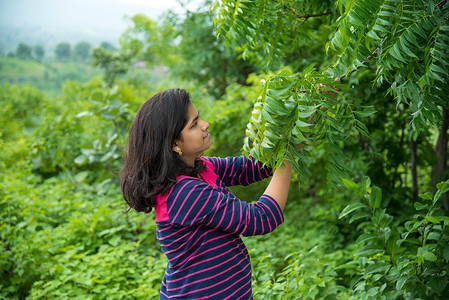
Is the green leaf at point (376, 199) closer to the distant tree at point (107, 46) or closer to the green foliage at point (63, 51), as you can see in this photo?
the green foliage at point (63, 51)

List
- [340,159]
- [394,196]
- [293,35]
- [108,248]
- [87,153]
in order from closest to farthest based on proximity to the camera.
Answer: [340,159]
[293,35]
[394,196]
[108,248]
[87,153]

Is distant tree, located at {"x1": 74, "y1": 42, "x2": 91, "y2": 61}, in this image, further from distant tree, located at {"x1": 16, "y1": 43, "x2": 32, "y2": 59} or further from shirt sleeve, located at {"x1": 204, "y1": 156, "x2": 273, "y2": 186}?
shirt sleeve, located at {"x1": 204, "y1": 156, "x2": 273, "y2": 186}

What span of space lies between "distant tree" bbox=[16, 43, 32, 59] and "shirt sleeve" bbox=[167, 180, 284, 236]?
12936 millimetres

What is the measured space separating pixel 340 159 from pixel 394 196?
1957 mm

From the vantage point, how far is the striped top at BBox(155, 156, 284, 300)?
1.37 metres

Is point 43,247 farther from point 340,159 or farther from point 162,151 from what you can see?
point 340,159

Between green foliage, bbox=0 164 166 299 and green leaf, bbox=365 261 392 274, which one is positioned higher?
green leaf, bbox=365 261 392 274

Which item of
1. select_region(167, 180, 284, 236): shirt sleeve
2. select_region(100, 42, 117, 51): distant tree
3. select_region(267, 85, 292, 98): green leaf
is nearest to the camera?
select_region(267, 85, 292, 98): green leaf

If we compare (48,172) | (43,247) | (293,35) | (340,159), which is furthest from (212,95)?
(340,159)

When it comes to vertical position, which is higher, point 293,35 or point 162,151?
point 293,35

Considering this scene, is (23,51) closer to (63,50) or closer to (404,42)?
(63,50)

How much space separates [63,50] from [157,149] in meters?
14.3

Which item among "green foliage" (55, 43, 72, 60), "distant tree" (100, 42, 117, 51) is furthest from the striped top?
"distant tree" (100, 42, 117, 51)

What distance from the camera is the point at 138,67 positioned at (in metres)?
16.8
